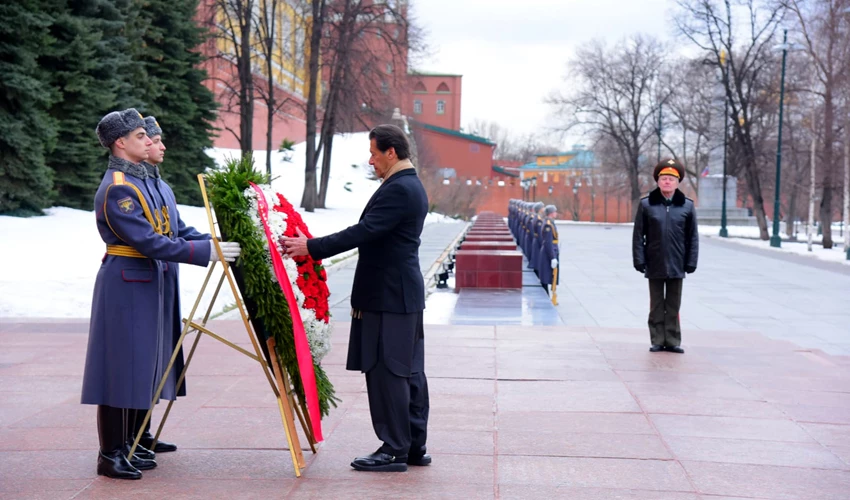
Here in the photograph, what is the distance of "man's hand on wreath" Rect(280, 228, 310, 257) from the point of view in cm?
467

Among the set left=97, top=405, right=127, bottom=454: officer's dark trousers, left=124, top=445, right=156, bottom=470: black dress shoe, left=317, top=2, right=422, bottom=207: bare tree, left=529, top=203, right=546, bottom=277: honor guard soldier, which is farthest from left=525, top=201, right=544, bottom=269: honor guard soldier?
left=317, top=2, right=422, bottom=207: bare tree

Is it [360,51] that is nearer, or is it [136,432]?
[136,432]

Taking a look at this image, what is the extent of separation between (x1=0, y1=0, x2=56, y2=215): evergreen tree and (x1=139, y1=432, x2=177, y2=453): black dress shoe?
13892mm

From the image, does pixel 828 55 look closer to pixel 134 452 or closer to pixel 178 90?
pixel 178 90

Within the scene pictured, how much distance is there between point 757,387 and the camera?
751 centimetres

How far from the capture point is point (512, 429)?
599cm

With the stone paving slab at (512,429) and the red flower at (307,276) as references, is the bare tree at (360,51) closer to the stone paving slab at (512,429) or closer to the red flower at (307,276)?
the stone paving slab at (512,429)

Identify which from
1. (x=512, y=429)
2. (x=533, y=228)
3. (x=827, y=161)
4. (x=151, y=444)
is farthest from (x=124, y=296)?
Answer: (x=827, y=161)

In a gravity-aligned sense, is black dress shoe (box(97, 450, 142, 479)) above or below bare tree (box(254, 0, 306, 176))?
below

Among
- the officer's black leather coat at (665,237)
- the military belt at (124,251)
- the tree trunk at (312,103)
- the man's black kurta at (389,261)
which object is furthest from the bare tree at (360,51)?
the military belt at (124,251)

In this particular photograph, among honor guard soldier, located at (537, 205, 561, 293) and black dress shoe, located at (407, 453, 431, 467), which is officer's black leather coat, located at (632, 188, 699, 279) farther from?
honor guard soldier, located at (537, 205, 561, 293)

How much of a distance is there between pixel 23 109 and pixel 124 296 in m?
14.9

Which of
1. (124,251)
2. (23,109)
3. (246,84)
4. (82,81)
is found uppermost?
(246,84)

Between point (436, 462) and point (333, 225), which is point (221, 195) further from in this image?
point (333, 225)
